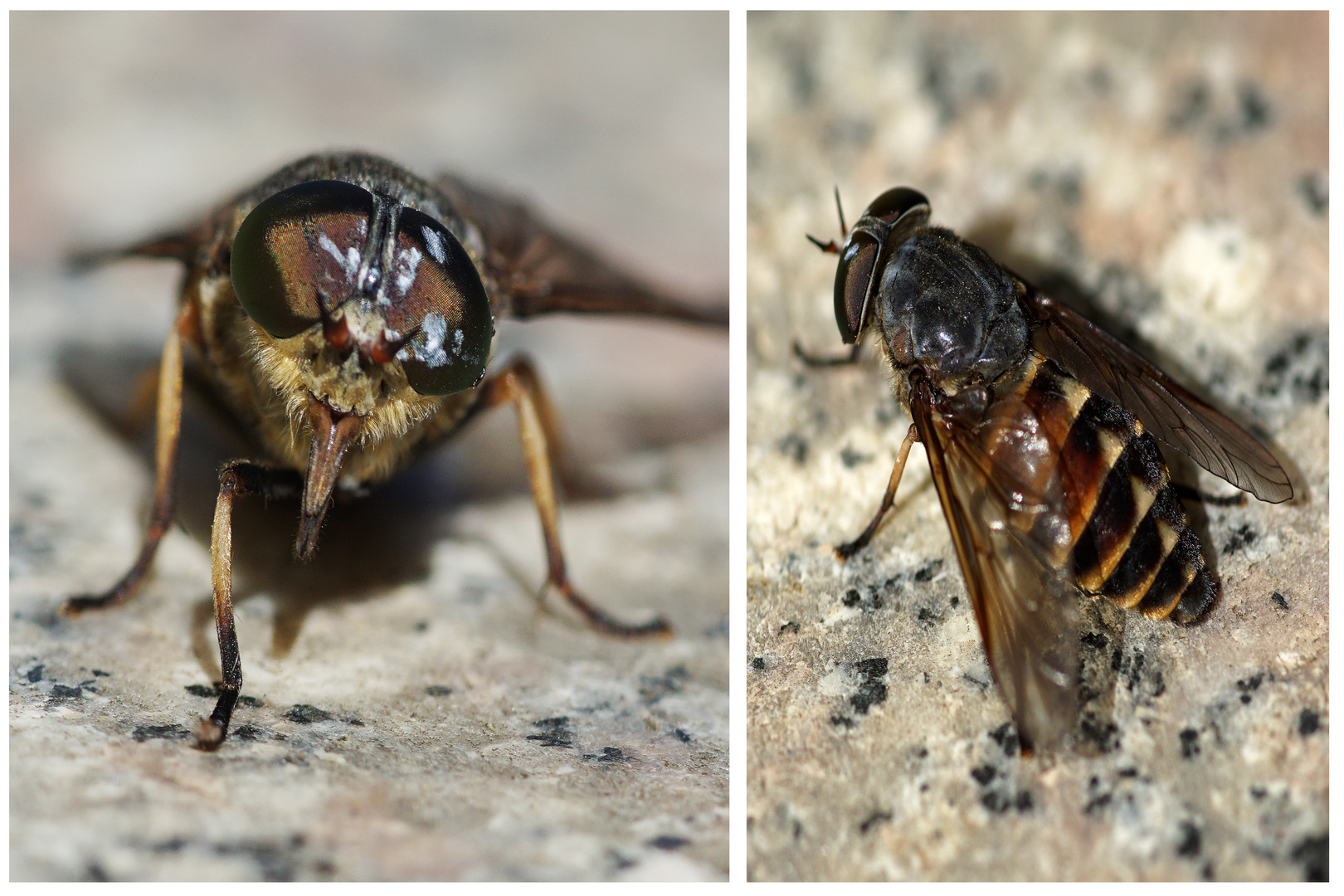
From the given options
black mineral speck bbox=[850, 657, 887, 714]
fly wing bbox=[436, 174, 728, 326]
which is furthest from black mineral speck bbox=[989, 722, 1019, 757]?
fly wing bbox=[436, 174, 728, 326]

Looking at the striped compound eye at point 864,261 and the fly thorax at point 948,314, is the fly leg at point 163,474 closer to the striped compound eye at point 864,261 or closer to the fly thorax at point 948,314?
the striped compound eye at point 864,261

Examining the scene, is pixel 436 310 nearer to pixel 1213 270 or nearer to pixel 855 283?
pixel 855 283

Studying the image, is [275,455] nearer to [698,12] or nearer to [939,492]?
[939,492]

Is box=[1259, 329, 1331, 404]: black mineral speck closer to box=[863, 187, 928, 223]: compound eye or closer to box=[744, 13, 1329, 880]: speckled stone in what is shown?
box=[744, 13, 1329, 880]: speckled stone

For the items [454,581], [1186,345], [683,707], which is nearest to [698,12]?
[1186,345]

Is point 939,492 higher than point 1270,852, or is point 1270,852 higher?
point 939,492

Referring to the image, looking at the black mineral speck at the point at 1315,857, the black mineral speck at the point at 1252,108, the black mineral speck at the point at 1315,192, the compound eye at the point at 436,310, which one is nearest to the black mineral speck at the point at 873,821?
the black mineral speck at the point at 1315,857
